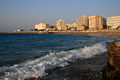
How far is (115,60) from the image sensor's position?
9.17 ft

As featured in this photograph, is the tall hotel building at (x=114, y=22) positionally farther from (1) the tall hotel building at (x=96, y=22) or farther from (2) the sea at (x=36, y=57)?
(2) the sea at (x=36, y=57)

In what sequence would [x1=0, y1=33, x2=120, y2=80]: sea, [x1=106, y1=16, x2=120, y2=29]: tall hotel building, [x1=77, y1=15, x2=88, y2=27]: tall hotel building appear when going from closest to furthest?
[x1=0, y1=33, x2=120, y2=80]: sea < [x1=106, y1=16, x2=120, y2=29]: tall hotel building < [x1=77, y1=15, x2=88, y2=27]: tall hotel building

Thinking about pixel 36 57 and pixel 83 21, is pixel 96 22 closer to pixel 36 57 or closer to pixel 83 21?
pixel 83 21

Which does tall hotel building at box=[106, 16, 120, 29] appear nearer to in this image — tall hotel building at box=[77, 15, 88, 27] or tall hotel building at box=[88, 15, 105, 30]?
tall hotel building at box=[88, 15, 105, 30]

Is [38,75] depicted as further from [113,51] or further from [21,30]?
[21,30]

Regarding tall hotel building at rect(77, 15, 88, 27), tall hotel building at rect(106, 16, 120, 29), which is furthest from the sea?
tall hotel building at rect(77, 15, 88, 27)

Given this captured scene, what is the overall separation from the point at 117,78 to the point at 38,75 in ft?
8.09

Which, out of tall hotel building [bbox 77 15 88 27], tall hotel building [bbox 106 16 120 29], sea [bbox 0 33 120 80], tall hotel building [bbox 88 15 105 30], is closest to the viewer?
sea [bbox 0 33 120 80]

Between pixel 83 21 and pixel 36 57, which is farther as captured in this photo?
pixel 83 21

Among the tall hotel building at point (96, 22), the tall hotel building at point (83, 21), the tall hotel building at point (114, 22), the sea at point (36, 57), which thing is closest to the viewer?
the sea at point (36, 57)

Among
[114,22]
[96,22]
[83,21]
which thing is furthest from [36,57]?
[83,21]

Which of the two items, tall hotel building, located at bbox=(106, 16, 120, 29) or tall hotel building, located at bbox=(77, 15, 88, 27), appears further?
tall hotel building, located at bbox=(77, 15, 88, 27)

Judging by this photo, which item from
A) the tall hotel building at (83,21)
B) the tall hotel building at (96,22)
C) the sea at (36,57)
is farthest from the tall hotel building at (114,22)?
the sea at (36,57)

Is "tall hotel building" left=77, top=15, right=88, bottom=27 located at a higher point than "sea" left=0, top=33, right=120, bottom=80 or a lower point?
higher
